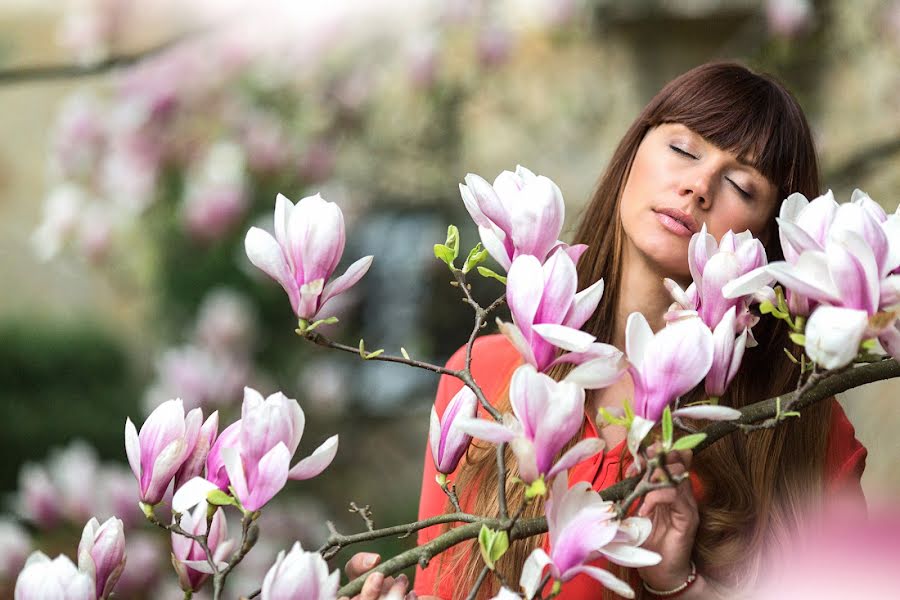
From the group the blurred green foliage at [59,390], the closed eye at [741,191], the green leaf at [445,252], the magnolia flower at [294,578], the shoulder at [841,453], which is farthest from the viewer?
the blurred green foliage at [59,390]

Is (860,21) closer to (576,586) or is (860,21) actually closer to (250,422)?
(576,586)

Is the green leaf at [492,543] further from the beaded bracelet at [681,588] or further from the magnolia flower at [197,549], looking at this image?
the beaded bracelet at [681,588]

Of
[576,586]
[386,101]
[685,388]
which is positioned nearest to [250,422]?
[685,388]

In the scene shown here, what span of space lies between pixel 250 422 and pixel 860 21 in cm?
164

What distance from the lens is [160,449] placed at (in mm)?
439

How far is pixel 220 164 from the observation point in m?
1.83

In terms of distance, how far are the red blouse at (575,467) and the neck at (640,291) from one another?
92 mm

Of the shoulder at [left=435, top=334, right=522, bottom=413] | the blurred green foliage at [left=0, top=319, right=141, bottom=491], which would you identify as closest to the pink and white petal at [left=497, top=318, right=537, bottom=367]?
the shoulder at [left=435, top=334, right=522, bottom=413]

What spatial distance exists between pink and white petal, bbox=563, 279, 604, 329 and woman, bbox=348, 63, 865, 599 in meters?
0.25

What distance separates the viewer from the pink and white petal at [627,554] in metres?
0.40

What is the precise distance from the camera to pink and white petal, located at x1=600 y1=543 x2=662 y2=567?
0.40m

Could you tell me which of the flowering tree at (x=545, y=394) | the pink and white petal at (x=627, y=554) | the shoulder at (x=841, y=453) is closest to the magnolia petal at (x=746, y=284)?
the flowering tree at (x=545, y=394)

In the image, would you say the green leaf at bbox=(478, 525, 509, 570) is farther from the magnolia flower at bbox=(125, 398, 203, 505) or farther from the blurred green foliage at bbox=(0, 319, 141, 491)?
the blurred green foliage at bbox=(0, 319, 141, 491)

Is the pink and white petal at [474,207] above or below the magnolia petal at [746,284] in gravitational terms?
above
